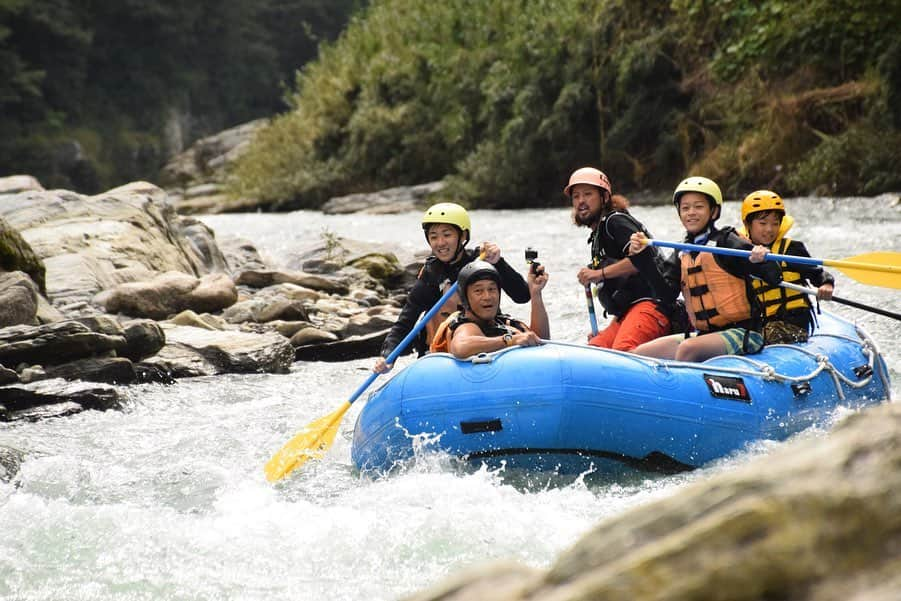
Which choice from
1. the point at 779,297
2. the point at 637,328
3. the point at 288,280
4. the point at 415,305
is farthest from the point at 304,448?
the point at 288,280

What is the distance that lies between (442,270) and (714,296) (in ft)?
4.33

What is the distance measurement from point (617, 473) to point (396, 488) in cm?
91

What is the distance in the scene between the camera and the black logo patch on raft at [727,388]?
4875 millimetres

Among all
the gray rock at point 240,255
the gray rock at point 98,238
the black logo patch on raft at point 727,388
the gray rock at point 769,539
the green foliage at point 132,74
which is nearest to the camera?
the gray rock at point 769,539

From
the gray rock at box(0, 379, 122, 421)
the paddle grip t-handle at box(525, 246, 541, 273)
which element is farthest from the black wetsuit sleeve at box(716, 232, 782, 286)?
the gray rock at box(0, 379, 122, 421)

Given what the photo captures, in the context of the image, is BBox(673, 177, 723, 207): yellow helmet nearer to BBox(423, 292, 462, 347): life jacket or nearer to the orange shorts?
the orange shorts

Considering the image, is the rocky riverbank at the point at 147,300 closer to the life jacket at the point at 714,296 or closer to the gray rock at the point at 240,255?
the gray rock at the point at 240,255

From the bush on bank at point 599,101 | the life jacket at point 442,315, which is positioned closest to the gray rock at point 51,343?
the life jacket at point 442,315

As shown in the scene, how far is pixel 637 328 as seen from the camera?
5.62 metres

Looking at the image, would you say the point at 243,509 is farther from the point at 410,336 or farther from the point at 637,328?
the point at 637,328

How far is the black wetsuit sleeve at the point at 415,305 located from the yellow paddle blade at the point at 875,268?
6.14ft

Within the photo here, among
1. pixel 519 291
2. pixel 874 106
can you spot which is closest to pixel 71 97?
pixel 874 106

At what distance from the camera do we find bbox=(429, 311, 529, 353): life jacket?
17.0 ft

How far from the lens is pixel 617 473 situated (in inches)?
191
